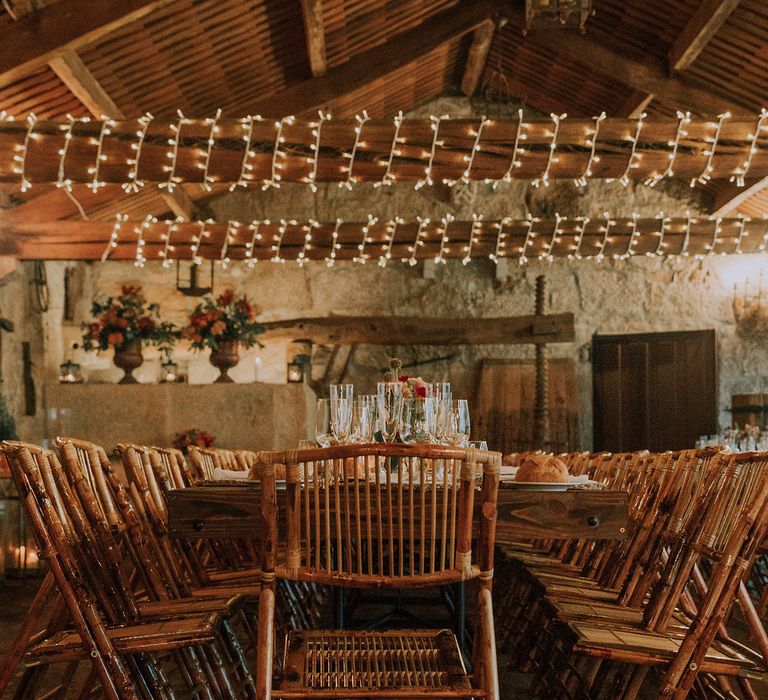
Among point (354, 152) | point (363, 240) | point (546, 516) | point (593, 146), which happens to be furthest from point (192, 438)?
point (546, 516)

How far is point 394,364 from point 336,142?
2343 millimetres

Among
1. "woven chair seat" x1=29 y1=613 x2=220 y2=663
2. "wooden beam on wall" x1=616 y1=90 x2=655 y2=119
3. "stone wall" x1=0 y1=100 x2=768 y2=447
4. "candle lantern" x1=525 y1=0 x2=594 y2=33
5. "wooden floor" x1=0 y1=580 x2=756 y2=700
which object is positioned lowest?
"wooden floor" x1=0 y1=580 x2=756 y2=700

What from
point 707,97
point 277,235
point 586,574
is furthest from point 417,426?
point 707,97

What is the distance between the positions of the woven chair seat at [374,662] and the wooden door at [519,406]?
7.29m

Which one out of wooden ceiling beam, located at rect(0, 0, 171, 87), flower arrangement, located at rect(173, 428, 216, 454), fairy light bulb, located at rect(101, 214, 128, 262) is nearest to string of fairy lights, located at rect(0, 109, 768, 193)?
Result: wooden ceiling beam, located at rect(0, 0, 171, 87)

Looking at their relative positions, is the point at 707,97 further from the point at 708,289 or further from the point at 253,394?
the point at 253,394

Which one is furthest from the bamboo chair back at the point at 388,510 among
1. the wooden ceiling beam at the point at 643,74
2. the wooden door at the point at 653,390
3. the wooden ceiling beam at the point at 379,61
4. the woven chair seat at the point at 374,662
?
the wooden door at the point at 653,390

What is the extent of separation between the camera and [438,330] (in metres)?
9.18

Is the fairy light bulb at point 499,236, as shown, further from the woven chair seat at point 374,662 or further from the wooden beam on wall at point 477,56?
the woven chair seat at point 374,662

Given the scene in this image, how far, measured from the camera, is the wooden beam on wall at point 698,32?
665cm

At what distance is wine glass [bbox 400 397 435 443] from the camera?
258cm

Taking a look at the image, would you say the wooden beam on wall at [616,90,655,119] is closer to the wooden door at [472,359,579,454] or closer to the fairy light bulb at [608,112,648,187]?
the wooden door at [472,359,579,454]

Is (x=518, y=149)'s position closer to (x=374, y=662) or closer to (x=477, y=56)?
(x=374, y=662)

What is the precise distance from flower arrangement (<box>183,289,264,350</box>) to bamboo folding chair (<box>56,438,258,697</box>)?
4083 mm
